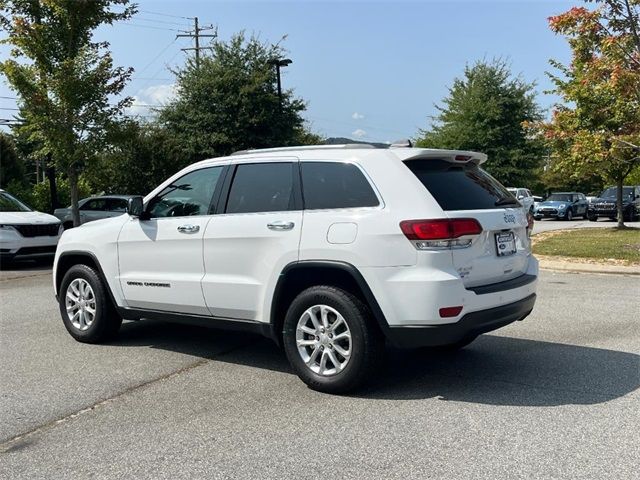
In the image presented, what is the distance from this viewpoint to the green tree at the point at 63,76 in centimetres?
1614

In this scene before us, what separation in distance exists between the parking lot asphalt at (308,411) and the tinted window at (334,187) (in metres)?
1.47

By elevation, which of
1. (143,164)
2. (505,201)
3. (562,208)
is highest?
(143,164)

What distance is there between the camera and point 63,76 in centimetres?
1606

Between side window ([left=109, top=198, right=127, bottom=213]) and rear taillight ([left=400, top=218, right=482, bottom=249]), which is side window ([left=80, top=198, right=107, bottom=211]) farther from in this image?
rear taillight ([left=400, top=218, right=482, bottom=249])

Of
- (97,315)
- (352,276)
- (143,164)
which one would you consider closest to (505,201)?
(352,276)

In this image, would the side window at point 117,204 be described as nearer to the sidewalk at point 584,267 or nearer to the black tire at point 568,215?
the sidewalk at point 584,267

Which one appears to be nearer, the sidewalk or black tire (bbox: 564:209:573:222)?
the sidewalk

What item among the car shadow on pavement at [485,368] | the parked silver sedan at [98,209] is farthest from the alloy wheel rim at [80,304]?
the parked silver sedan at [98,209]

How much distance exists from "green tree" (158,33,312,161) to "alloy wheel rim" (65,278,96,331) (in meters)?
19.6

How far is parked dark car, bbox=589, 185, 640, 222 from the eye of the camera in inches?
1180

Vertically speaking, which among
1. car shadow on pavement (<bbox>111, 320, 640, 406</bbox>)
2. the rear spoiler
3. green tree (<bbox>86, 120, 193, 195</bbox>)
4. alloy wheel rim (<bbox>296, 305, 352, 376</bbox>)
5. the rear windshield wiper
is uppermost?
green tree (<bbox>86, 120, 193, 195</bbox>)

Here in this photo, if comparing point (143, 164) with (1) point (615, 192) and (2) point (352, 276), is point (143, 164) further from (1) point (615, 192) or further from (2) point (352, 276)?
(1) point (615, 192)

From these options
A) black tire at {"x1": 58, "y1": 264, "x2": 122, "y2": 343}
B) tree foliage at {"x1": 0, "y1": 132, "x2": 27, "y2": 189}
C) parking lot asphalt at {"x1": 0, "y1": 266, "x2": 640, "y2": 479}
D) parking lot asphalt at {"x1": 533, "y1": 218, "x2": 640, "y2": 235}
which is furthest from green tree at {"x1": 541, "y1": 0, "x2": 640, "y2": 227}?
tree foliage at {"x1": 0, "y1": 132, "x2": 27, "y2": 189}

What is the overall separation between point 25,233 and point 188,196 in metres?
8.93
